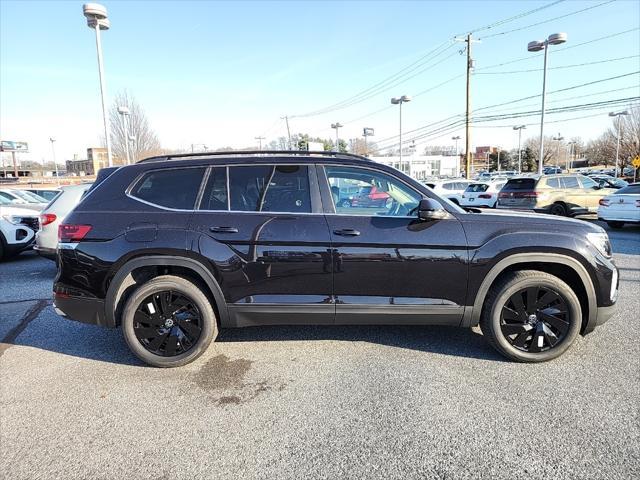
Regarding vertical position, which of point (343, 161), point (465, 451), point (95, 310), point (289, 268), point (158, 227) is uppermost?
point (343, 161)

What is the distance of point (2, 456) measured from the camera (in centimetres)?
250

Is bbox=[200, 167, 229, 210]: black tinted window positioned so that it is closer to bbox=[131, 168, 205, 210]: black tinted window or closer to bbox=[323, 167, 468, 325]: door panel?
bbox=[131, 168, 205, 210]: black tinted window

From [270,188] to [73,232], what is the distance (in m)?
1.74

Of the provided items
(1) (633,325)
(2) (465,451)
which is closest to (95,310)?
(2) (465,451)

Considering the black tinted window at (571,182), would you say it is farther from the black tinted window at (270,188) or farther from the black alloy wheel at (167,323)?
the black alloy wheel at (167,323)


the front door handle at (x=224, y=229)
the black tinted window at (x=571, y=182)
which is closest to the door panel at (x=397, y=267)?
the front door handle at (x=224, y=229)

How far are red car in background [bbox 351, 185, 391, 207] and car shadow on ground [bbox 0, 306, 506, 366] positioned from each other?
139 centimetres

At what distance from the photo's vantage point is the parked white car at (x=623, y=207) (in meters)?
11.2

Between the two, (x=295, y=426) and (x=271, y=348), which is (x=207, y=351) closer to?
(x=271, y=348)

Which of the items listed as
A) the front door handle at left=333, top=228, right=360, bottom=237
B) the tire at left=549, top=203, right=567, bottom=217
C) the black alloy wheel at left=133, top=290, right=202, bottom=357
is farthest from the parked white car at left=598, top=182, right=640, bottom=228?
the black alloy wheel at left=133, top=290, right=202, bottom=357

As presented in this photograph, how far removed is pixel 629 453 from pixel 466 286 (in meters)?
1.48

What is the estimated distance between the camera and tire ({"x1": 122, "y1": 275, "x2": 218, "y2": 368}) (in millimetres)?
3516

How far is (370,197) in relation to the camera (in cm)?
364

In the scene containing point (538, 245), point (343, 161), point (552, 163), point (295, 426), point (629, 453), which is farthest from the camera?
point (552, 163)
